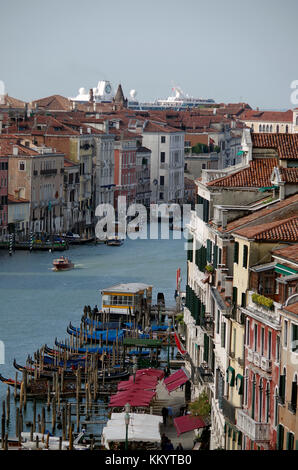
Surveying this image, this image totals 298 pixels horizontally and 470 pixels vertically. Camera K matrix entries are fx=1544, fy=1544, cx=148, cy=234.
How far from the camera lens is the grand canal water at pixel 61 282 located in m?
22.7

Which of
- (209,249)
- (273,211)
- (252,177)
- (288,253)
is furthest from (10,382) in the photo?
(288,253)

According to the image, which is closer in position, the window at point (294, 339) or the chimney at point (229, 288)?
the window at point (294, 339)

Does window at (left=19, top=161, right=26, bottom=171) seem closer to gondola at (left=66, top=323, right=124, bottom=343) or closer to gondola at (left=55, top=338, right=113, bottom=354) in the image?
gondola at (left=66, top=323, right=124, bottom=343)

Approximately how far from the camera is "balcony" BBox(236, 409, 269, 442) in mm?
10234

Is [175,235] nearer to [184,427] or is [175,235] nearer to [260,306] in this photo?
[184,427]

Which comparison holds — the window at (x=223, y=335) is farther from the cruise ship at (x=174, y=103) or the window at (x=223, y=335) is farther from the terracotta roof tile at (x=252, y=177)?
the cruise ship at (x=174, y=103)

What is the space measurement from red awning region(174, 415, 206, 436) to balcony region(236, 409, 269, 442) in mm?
2855

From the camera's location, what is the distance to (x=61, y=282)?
30750 mm

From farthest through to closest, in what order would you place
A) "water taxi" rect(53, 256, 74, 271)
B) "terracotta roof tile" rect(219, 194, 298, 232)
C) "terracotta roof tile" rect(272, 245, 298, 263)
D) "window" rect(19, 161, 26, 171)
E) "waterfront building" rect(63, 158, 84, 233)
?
"waterfront building" rect(63, 158, 84, 233), "window" rect(19, 161, 26, 171), "water taxi" rect(53, 256, 74, 271), "terracotta roof tile" rect(219, 194, 298, 232), "terracotta roof tile" rect(272, 245, 298, 263)

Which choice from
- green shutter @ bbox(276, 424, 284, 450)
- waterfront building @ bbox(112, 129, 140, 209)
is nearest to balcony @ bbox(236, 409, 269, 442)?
green shutter @ bbox(276, 424, 284, 450)

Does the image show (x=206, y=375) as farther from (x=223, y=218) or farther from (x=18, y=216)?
(x=18, y=216)

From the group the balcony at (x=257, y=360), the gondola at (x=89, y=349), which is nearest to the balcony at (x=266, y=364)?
the balcony at (x=257, y=360)

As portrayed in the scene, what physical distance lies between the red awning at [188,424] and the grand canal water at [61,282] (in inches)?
96.9

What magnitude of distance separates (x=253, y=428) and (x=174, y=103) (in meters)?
99.4
